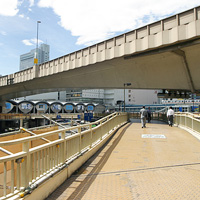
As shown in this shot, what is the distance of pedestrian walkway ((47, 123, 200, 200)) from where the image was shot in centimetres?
390

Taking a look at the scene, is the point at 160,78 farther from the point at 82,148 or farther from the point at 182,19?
the point at 82,148

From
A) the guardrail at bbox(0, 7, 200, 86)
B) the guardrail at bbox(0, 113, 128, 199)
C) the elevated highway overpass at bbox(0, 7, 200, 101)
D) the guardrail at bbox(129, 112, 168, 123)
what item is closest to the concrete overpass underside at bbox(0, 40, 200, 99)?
the elevated highway overpass at bbox(0, 7, 200, 101)

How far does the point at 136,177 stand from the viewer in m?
4.83

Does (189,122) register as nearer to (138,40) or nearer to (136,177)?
(138,40)

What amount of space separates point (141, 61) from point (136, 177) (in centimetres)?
1651

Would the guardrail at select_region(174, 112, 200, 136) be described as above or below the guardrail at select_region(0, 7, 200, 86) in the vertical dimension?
below

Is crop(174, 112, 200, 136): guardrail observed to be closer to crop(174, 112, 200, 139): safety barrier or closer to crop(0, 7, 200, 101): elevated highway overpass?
crop(174, 112, 200, 139): safety barrier

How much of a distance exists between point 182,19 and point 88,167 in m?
12.8

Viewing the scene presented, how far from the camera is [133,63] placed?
20.7 meters

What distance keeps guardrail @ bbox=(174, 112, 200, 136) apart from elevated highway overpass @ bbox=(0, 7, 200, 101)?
5326mm

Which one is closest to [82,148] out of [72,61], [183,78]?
[72,61]

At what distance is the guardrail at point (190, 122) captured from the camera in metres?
11.2

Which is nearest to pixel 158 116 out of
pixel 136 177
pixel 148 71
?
pixel 148 71

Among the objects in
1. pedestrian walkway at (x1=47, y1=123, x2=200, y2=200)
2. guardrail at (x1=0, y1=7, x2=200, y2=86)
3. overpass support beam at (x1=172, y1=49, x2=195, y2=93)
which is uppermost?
guardrail at (x1=0, y1=7, x2=200, y2=86)
